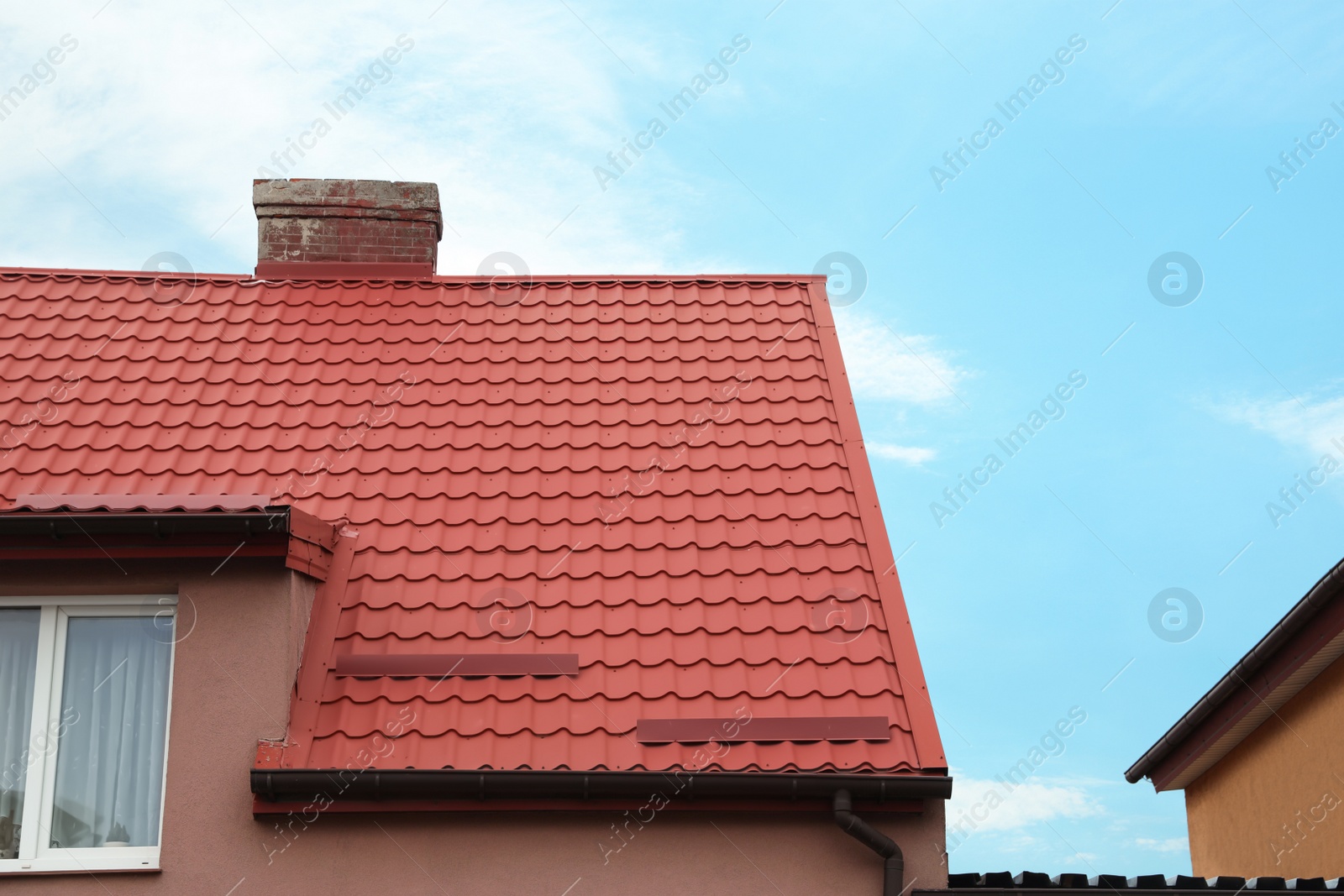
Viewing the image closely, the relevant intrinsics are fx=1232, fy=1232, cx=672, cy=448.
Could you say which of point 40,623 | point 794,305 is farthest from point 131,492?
point 794,305

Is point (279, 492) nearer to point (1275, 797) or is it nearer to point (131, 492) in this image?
point (131, 492)

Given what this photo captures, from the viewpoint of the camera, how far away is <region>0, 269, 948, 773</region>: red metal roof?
21.1 ft

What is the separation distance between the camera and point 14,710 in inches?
250

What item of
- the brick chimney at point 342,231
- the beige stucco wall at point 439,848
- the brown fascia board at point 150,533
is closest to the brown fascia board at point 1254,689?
the beige stucco wall at point 439,848

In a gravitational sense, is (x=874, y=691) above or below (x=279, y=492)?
below

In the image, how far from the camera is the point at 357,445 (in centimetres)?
814

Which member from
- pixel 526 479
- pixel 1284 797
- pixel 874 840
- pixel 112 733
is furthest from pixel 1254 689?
pixel 112 733

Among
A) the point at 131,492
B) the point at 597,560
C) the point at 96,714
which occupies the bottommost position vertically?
the point at 96,714

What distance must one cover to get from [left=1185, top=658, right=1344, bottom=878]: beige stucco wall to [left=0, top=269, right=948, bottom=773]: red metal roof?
15.1 ft

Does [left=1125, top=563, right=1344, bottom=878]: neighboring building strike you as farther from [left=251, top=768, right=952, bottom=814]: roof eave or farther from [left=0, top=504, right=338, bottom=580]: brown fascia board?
[left=0, top=504, right=338, bottom=580]: brown fascia board

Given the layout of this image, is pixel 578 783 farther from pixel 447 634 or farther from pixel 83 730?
pixel 83 730

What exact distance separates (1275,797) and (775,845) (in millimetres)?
6475

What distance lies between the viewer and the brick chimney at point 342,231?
10219mm

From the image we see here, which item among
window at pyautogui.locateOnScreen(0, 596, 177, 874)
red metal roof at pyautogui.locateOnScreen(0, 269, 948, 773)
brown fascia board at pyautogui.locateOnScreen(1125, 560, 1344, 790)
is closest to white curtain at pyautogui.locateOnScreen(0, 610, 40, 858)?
window at pyautogui.locateOnScreen(0, 596, 177, 874)
